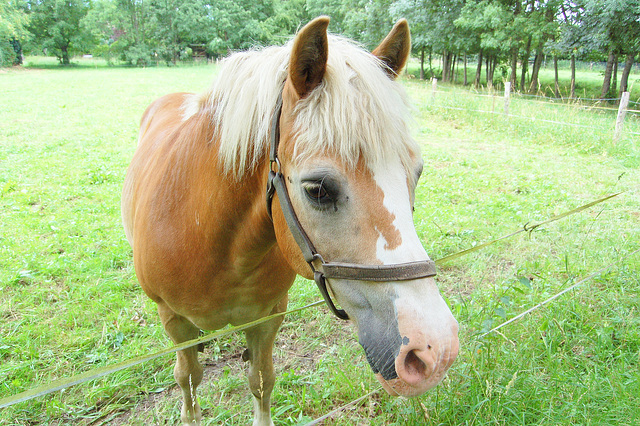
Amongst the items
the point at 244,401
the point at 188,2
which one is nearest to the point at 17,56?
the point at 188,2

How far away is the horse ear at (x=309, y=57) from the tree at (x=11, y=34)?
44.7 meters

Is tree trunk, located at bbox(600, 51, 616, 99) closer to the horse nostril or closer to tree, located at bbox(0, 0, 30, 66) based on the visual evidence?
the horse nostril

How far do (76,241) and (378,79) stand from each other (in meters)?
4.24

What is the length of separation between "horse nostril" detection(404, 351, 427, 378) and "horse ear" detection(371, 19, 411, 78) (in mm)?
1077

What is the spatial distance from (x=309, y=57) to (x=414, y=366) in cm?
102

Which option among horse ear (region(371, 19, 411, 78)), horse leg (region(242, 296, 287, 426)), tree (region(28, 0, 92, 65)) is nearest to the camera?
horse ear (region(371, 19, 411, 78))

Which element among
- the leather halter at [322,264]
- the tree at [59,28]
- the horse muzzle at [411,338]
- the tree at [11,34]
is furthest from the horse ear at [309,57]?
the tree at [59,28]

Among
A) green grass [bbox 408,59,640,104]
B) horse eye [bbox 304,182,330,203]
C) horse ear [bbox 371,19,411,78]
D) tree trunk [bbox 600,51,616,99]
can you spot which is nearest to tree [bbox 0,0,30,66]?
green grass [bbox 408,59,640,104]

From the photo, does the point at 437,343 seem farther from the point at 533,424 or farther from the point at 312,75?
the point at 533,424

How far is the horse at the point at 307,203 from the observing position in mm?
1107

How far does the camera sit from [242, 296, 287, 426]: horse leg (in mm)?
2217

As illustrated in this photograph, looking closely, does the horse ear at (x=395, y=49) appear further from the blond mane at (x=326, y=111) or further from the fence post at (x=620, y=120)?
the fence post at (x=620, y=120)

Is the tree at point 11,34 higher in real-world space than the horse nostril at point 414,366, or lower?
higher

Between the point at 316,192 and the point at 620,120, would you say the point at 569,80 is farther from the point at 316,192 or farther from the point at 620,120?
the point at 316,192
